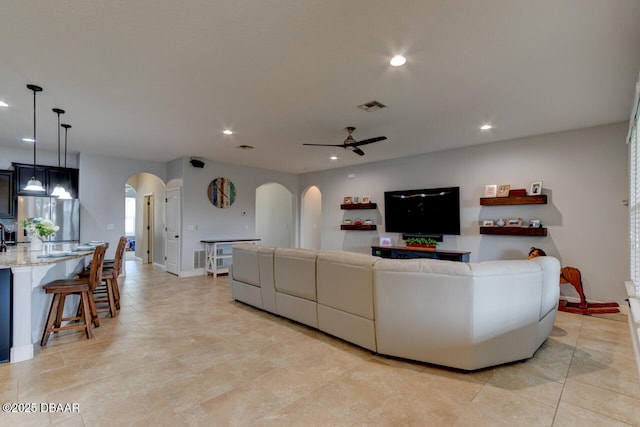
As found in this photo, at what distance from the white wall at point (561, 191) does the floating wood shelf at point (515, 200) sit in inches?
6.7

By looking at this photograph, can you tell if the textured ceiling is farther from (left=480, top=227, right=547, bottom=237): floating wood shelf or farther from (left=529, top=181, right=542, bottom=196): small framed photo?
(left=480, top=227, right=547, bottom=237): floating wood shelf

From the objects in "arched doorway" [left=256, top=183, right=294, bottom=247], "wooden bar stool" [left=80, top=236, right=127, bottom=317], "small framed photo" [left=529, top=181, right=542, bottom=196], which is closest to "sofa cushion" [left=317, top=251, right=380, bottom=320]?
"wooden bar stool" [left=80, top=236, right=127, bottom=317]

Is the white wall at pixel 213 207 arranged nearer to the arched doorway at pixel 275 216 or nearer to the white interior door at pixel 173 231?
the white interior door at pixel 173 231

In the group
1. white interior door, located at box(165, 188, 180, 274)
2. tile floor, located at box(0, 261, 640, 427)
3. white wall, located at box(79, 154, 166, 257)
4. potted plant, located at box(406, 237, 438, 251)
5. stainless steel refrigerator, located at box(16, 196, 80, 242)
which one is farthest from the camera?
white interior door, located at box(165, 188, 180, 274)

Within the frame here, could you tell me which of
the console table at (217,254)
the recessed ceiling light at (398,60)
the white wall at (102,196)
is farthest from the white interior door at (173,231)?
the recessed ceiling light at (398,60)

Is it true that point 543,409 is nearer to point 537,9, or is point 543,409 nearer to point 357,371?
point 357,371

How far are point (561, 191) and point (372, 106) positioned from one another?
3521 mm

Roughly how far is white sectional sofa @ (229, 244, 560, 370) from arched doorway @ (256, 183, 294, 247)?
626 cm

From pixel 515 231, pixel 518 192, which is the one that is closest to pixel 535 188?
pixel 518 192

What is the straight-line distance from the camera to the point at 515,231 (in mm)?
5027

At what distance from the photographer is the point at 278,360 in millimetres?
2723

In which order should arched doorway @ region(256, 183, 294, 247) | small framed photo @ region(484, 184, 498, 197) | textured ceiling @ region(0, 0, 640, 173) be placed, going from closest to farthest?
textured ceiling @ region(0, 0, 640, 173)
small framed photo @ region(484, 184, 498, 197)
arched doorway @ region(256, 183, 294, 247)

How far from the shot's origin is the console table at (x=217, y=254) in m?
6.75

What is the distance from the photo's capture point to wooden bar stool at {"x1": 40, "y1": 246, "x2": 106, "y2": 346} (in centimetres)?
304
